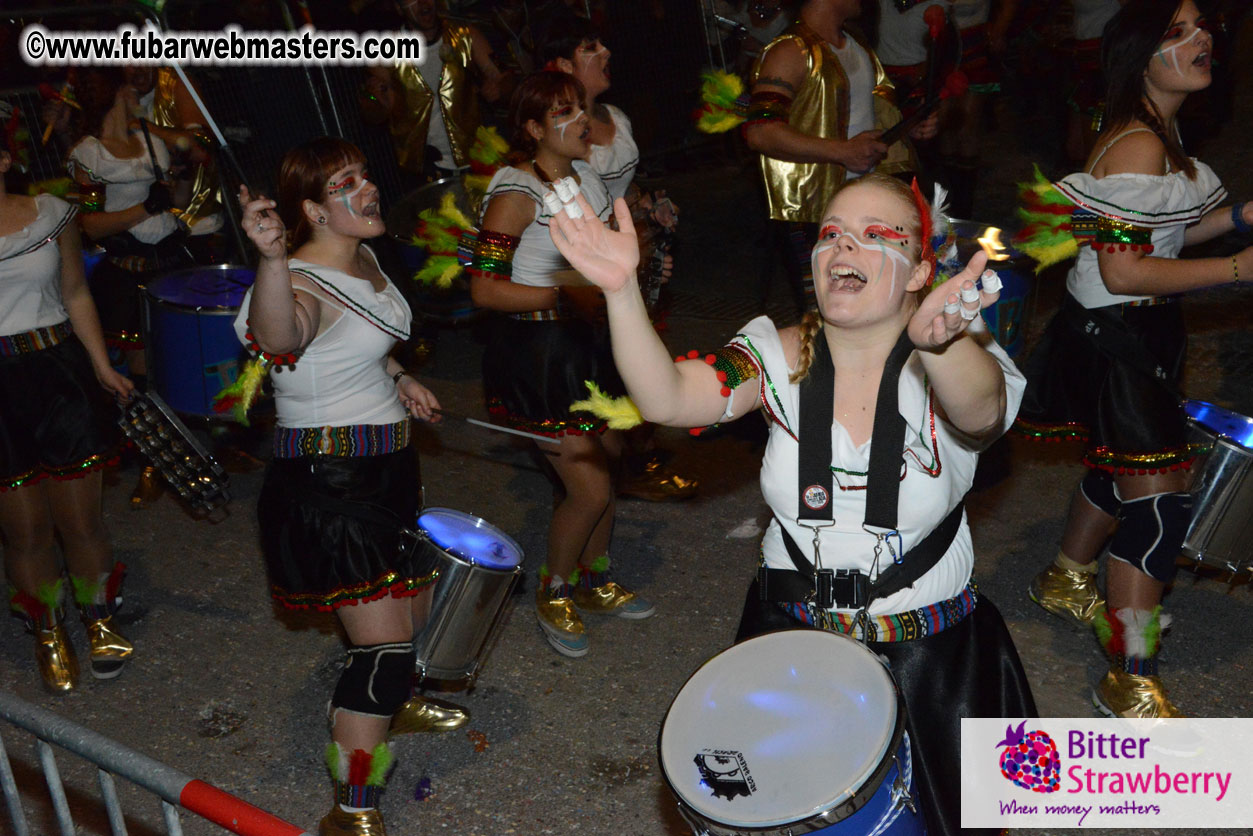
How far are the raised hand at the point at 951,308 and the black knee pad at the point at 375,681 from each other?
6.13ft

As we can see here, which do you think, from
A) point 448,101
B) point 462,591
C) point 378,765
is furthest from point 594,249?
point 448,101

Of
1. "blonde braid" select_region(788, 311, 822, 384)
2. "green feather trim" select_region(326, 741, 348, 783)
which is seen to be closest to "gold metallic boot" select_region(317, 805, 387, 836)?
"green feather trim" select_region(326, 741, 348, 783)

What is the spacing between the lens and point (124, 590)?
515 cm

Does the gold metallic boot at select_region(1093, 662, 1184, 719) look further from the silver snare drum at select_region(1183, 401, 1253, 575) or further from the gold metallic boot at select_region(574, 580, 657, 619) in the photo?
the gold metallic boot at select_region(574, 580, 657, 619)

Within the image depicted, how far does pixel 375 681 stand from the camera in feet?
11.0

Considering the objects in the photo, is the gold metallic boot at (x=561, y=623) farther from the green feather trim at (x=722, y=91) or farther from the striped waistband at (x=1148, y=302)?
the green feather trim at (x=722, y=91)

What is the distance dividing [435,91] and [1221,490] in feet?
18.2

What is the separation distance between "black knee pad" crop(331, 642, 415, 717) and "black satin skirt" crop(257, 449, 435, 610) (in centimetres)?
16

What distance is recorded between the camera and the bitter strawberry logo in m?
2.69

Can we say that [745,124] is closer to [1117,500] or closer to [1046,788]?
[1117,500]

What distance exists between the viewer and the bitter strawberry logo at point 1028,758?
2688 mm

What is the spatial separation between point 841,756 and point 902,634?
0.47 metres

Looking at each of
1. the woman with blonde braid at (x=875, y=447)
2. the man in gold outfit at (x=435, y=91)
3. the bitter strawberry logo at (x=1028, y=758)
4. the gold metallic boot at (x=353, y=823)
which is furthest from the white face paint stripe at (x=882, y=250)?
the man in gold outfit at (x=435, y=91)

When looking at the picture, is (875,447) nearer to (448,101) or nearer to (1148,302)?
(1148,302)
